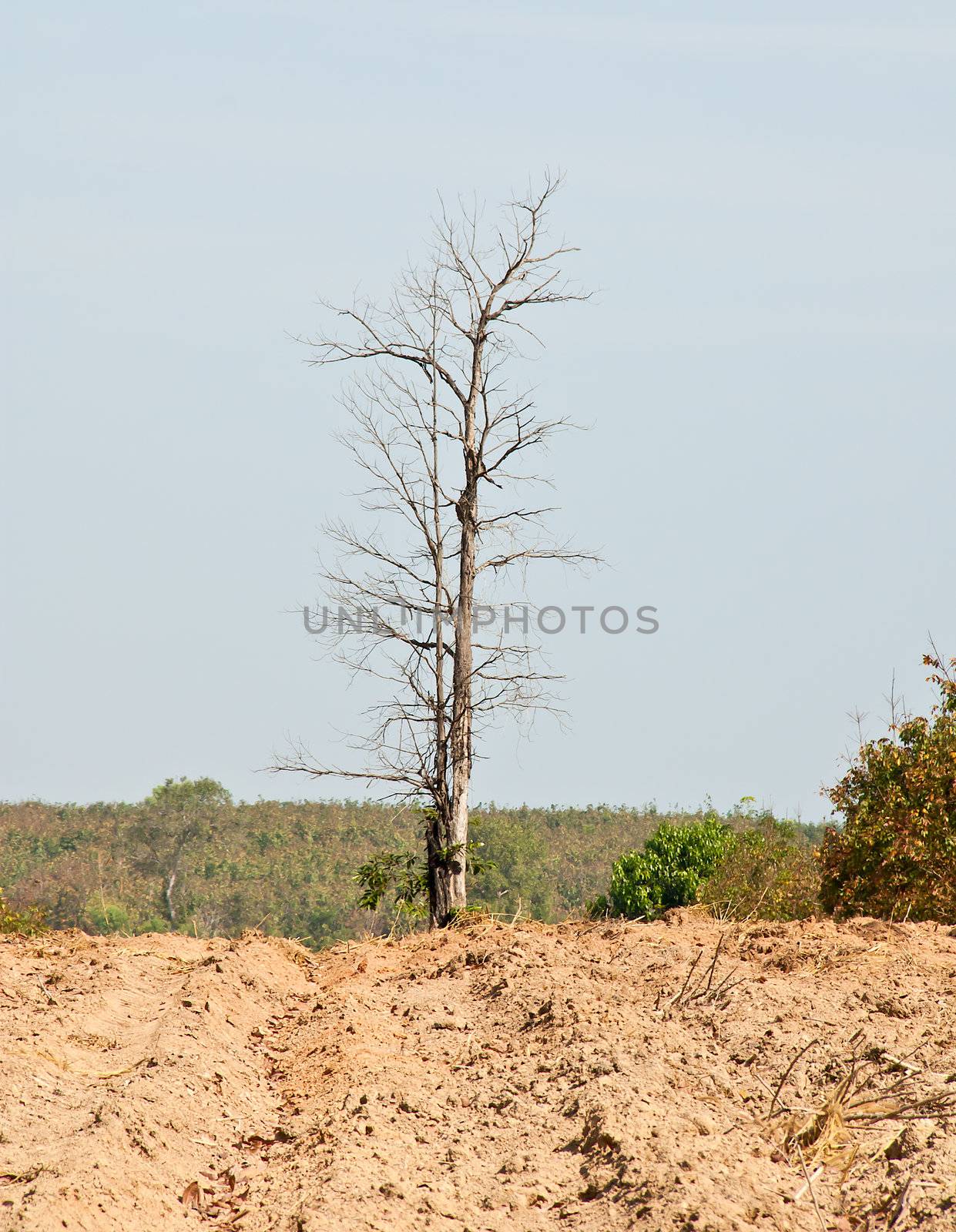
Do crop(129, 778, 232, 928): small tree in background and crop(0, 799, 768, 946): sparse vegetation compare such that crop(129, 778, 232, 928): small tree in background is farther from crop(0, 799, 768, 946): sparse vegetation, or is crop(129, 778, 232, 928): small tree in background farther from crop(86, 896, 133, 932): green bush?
crop(86, 896, 133, 932): green bush

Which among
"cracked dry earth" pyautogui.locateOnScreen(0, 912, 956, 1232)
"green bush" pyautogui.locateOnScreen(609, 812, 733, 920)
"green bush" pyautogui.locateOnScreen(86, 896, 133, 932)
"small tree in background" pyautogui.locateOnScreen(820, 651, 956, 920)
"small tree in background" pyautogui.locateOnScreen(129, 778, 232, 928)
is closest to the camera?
"cracked dry earth" pyautogui.locateOnScreen(0, 912, 956, 1232)

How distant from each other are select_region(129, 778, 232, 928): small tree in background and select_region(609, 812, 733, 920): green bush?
84.4 feet

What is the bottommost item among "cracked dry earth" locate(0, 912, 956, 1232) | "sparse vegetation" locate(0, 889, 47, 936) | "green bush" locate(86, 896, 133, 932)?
"green bush" locate(86, 896, 133, 932)

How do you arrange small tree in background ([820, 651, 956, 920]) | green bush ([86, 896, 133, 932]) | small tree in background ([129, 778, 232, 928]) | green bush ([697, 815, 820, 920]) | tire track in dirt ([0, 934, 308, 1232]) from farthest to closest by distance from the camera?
1. small tree in background ([129, 778, 232, 928])
2. green bush ([86, 896, 133, 932])
3. green bush ([697, 815, 820, 920])
4. small tree in background ([820, 651, 956, 920])
5. tire track in dirt ([0, 934, 308, 1232])

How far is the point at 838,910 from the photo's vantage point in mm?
14945

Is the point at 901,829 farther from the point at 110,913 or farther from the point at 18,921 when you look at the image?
the point at 110,913

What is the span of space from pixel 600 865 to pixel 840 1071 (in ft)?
162

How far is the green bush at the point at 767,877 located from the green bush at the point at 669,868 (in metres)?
0.48

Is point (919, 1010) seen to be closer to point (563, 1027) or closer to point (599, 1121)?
point (563, 1027)

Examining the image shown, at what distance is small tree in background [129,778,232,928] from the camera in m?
50.0

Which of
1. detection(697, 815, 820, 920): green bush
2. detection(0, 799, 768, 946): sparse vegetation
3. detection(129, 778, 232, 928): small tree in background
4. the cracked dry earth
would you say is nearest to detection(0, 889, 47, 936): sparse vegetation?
the cracked dry earth

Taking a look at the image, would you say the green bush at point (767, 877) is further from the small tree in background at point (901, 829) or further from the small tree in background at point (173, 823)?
the small tree in background at point (173, 823)

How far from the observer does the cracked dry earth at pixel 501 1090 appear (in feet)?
16.6

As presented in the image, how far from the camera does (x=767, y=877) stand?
24.8 metres
